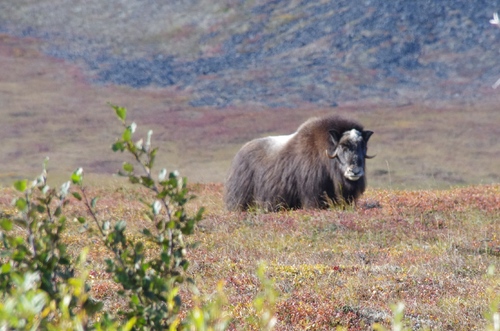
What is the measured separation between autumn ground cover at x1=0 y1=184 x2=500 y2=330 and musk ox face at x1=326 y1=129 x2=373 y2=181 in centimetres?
56

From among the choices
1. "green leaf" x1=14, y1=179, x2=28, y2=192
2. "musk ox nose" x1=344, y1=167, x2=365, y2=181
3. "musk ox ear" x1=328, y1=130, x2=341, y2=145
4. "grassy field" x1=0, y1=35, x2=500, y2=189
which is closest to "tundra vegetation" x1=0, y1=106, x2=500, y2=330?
"green leaf" x1=14, y1=179, x2=28, y2=192

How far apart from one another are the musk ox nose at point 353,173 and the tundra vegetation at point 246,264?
54 cm

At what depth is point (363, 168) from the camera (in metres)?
12.9

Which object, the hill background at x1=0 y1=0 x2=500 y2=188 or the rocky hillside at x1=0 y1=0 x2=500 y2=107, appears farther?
the rocky hillside at x1=0 y1=0 x2=500 y2=107

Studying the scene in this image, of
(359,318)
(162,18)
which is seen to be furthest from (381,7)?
(359,318)

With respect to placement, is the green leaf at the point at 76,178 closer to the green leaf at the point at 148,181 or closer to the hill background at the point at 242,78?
the green leaf at the point at 148,181

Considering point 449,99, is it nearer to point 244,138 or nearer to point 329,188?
point 244,138

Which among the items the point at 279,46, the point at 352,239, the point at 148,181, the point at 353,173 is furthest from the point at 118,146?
the point at 279,46

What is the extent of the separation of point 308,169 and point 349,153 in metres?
0.73

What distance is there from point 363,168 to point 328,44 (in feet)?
125

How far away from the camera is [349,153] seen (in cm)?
1265

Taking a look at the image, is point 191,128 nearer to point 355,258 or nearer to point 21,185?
point 355,258

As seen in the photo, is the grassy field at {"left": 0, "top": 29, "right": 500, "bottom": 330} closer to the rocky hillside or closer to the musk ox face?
the musk ox face

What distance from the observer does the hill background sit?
33.2m
